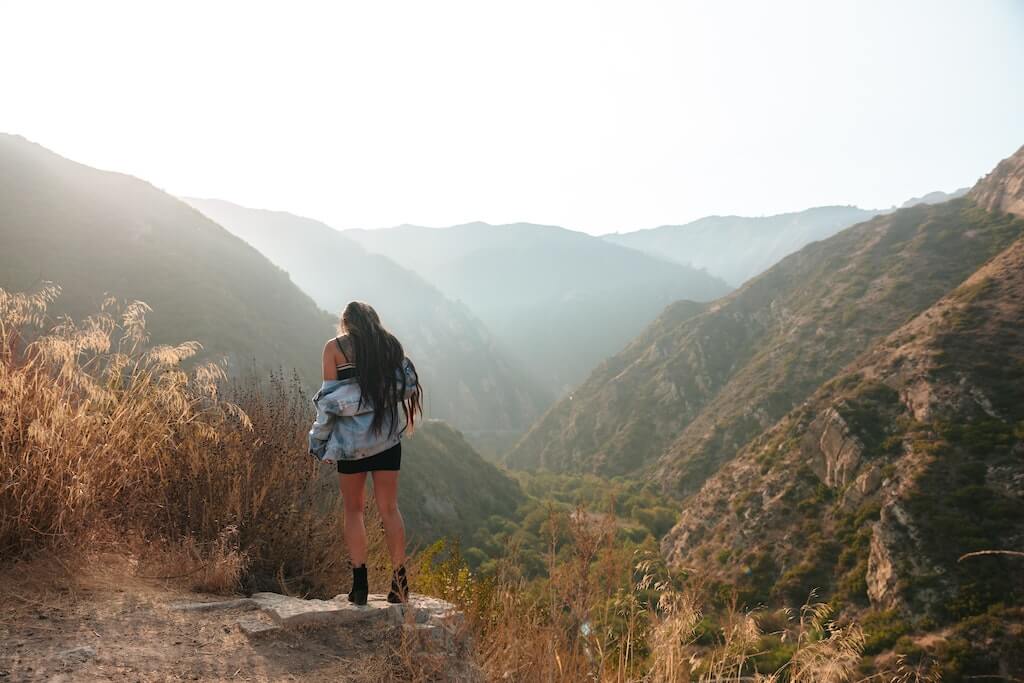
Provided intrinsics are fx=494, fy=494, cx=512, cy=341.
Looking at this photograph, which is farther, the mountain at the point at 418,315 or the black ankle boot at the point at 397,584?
the mountain at the point at 418,315

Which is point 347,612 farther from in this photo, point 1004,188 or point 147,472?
point 1004,188

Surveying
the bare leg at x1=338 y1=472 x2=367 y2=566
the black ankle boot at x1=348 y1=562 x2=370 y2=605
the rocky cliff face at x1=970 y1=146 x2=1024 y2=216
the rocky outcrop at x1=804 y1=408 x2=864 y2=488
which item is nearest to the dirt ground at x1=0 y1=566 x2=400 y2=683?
the black ankle boot at x1=348 y1=562 x2=370 y2=605

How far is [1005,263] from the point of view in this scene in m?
29.8

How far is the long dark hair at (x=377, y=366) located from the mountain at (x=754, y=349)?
46.0 meters

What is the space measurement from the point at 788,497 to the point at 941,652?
1012cm

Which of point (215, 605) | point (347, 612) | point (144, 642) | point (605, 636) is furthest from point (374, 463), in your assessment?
point (605, 636)

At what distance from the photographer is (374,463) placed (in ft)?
11.3

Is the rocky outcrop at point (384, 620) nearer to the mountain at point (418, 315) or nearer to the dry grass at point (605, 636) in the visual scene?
the dry grass at point (605, 636)

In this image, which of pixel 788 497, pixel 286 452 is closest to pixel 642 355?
pixel 788 497

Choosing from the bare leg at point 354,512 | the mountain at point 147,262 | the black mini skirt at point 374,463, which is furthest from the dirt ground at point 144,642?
the mountain at point 147,262

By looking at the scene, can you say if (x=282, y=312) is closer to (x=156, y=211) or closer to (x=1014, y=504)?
(x=156, y=211)

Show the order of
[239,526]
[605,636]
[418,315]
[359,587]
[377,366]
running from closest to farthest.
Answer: [605,636] → [359,587] → [377,366] → [239,526] → [418,315]

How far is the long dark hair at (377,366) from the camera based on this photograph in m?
3.47

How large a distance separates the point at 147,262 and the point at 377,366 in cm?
5580
